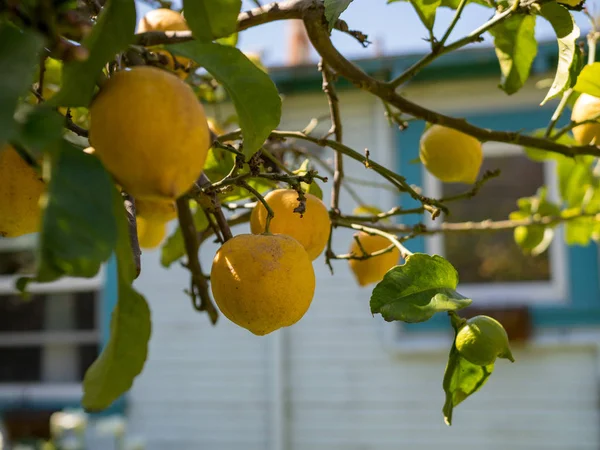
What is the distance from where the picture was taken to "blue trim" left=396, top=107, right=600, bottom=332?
2783 millimetres

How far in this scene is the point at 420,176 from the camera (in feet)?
9.93

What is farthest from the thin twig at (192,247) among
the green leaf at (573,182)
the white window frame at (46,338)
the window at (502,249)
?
the white window frame at (46,338)

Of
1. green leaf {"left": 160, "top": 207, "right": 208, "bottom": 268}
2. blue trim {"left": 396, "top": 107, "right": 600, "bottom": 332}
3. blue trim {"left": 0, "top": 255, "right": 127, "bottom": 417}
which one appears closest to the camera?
green leaf {"left": 160, "top": 207, "right": 208, "bottom": 268}

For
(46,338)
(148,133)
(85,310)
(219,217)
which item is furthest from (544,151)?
(46,338)

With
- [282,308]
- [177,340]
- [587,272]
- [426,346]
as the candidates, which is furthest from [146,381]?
[282,308]

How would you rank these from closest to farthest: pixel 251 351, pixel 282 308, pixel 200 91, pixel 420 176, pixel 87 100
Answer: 1. pixel 87 100
2. pixel 282 308
3. pixel 200 91
4. pixel 420 176
5. pixel 251 351

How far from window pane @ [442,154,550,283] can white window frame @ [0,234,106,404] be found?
5.99ft

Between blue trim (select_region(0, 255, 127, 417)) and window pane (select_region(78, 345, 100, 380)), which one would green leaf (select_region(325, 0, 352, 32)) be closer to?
blue trim (select_region(0, 255, 127, 417))

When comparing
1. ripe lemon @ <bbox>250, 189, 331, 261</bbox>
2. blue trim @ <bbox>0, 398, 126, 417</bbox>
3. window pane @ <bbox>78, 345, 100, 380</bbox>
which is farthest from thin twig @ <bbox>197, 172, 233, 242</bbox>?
window pane @ <bbox>78, 345, 100, 380</bbox>

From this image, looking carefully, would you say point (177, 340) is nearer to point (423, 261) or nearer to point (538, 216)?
point (538, 216)

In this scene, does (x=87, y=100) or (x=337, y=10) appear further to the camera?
(x=337, y=10)

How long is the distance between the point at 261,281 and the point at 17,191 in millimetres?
160

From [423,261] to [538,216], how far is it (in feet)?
2.22

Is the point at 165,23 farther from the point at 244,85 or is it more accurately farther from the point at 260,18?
the point at 244,85
